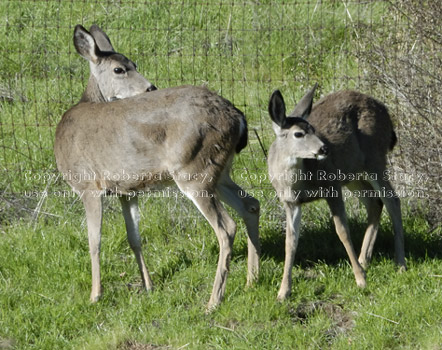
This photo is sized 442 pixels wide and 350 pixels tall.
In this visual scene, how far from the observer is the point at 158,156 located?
623cm

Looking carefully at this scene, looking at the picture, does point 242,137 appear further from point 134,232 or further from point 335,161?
point 134,232

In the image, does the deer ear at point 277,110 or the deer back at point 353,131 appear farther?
the deer back at point 353,131

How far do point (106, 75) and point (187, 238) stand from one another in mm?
1591

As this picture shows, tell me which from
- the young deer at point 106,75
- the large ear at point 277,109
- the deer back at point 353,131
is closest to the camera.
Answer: the large ear at point 277,109

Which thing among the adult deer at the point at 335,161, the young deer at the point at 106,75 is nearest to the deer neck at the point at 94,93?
the young deer at the point at 106,75

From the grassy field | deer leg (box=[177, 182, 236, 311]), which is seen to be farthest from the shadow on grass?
deer leg (box=[177, 182, 236, 311])

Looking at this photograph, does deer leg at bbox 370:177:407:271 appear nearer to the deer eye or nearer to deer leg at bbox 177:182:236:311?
deer leg at bbox 177:182:236:311

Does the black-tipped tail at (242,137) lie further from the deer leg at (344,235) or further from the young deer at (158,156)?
the deer leg at (344,235)

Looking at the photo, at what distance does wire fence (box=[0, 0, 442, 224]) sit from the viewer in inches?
355

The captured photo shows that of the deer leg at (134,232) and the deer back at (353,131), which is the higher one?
the deer back at (353,131)

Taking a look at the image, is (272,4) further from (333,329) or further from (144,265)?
(333,329)

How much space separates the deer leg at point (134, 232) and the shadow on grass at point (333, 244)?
1.07 m

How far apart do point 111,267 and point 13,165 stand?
2.13 meters

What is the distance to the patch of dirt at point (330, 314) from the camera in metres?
5.71
